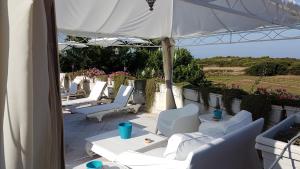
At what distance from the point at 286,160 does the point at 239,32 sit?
701 cm

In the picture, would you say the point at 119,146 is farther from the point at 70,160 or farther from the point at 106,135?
the point at 70,160

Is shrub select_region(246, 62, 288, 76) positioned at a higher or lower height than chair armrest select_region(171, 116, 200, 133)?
higher

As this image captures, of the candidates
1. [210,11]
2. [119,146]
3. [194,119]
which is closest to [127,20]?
[210,11]

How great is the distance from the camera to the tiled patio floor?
538 cm

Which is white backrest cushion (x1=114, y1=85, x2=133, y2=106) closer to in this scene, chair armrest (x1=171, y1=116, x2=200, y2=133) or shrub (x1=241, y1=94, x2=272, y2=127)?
chair armrest (x1=171, y1=116, x2=200, y2=133)

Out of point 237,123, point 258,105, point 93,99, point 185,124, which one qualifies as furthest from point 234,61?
point 237,123

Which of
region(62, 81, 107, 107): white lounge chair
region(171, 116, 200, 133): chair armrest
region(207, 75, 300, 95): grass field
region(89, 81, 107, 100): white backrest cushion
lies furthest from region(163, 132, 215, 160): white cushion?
region(89, 81, 107, 100): white backrest cushion

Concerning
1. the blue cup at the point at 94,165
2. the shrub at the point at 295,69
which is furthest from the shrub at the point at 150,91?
the shrub at the point at 295,69

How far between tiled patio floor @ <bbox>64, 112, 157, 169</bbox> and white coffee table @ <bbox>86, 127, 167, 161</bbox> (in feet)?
1.54

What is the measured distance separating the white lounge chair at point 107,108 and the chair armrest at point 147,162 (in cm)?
455

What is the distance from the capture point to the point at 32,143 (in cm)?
174

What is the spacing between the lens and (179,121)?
5.64 meters

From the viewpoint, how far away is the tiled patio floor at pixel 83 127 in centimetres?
538

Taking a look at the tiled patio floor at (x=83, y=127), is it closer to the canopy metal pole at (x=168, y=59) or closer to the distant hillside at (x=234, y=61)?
the canopy metal pole at (x=168, y=59)
